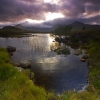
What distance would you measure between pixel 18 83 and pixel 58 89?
806cm

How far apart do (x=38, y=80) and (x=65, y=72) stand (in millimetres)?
6993

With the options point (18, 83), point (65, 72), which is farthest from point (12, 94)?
point (65, 72)

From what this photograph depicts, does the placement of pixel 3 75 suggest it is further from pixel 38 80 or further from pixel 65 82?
pixel 65 82

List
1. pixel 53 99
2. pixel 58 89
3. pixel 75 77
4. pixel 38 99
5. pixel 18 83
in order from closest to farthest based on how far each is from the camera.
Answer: pixel 38 99
pixel 53 99
pixel 18 83
pixel 58 89
pixel 75 77

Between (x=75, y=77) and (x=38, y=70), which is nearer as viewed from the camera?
(x=75, y=77)

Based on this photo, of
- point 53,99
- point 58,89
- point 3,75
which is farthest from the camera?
A: point 58,89

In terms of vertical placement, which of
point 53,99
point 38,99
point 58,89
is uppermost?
point 38,99

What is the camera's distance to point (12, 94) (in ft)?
42.3

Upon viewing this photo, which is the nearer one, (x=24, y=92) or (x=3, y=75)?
(x=24, y=92)

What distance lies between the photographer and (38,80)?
2616cm

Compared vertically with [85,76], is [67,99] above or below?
above

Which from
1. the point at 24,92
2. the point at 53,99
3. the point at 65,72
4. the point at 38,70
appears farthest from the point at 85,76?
the point at 24,92

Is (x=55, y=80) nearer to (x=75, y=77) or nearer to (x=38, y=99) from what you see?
(x=75, y=77)

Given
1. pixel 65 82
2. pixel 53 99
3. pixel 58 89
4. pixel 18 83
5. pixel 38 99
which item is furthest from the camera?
pixel 65 82
